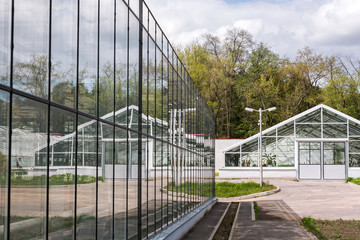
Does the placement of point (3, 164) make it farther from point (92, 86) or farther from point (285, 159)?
point (285, 159)

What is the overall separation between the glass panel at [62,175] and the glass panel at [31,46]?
0.50m

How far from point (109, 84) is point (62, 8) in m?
2.12

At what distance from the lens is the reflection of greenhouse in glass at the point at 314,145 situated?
128 feet

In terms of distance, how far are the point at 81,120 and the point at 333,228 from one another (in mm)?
11127

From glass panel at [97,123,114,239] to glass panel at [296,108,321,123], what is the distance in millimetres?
34086

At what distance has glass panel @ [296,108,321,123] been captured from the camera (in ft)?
130

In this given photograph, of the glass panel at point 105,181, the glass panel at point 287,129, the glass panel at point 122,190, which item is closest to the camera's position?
the glass panel at point 105,181

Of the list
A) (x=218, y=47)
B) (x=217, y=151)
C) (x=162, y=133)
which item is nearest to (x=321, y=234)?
(x=162, y=133)

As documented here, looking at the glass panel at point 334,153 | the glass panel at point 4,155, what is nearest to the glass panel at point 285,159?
the glass panel at point 334,153

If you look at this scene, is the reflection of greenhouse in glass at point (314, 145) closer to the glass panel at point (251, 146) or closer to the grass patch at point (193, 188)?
the glass panel at point (251, 146)

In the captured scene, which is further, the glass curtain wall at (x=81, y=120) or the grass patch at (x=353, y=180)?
the grass patch at (x=353, y=180)

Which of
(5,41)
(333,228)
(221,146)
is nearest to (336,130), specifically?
(221,146)

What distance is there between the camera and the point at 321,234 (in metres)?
13.8

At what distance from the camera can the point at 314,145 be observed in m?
39.9
